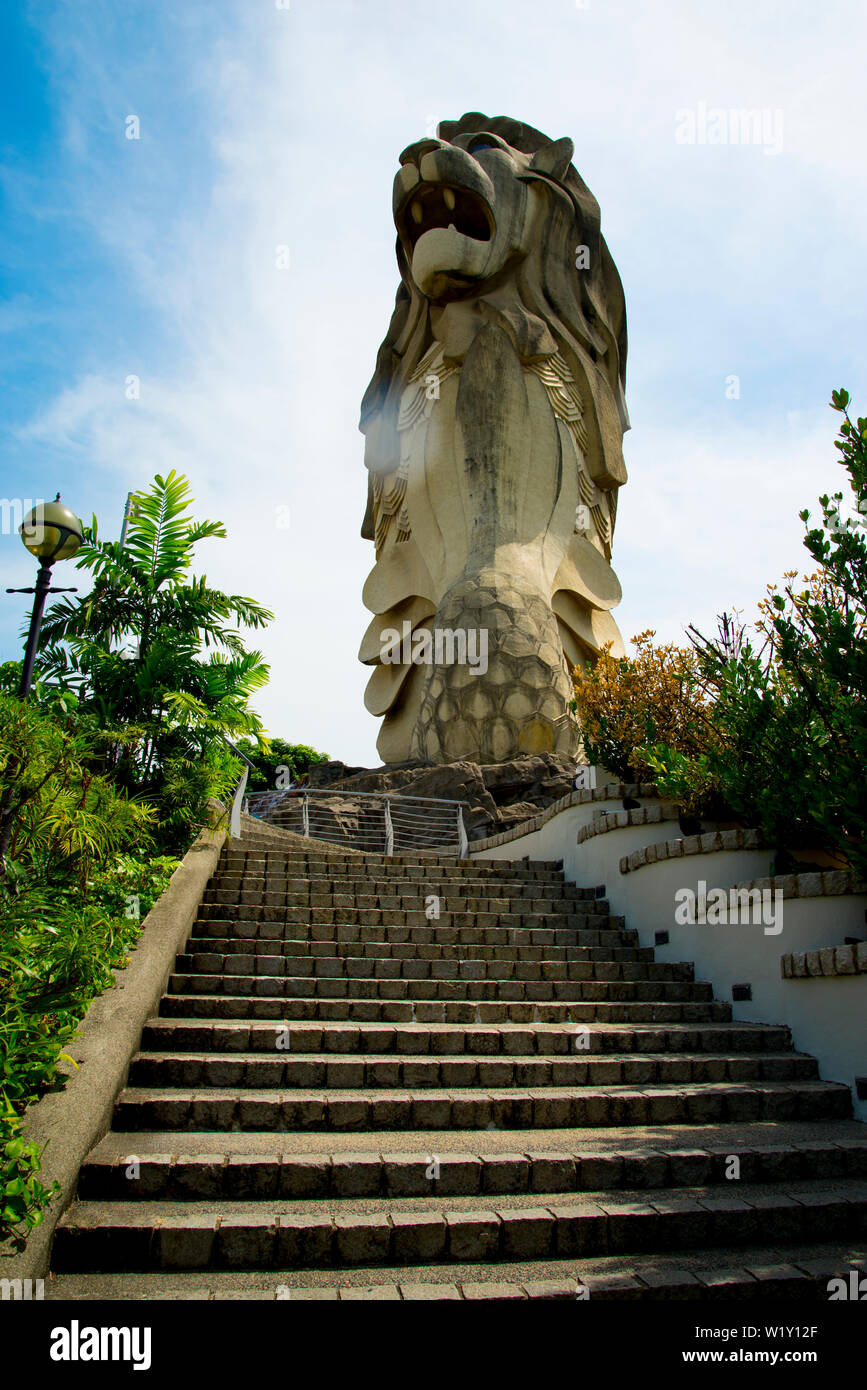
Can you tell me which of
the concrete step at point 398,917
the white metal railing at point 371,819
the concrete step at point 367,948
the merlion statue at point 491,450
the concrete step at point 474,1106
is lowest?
the concrete step at point 474,1106

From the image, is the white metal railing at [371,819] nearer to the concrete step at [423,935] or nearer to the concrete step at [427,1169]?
the concrete step at [423,935]

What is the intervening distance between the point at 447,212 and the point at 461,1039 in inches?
646

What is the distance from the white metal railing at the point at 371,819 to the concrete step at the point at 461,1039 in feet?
21.5

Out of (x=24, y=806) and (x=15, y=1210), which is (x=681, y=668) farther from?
(x=15, y=1210)

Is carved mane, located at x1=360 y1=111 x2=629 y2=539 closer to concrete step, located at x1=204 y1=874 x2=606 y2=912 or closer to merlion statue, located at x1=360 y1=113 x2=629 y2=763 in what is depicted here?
merlion statue, located at x1=360 y1=113 x2=629 y2=763

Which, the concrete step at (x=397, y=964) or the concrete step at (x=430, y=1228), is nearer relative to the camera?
the concrete step at (x=430, y=1228)

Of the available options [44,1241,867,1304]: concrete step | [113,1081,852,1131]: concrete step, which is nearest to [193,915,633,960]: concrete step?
[113,1081,852,1131]: concrete step

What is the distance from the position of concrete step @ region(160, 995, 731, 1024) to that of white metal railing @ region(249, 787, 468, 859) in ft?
20.1

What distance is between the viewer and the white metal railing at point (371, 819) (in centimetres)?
1155

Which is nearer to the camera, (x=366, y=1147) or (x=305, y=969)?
(x=366, y=1147)

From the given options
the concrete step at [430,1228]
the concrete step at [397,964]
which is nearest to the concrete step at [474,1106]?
the concrete step at [430,1228]
